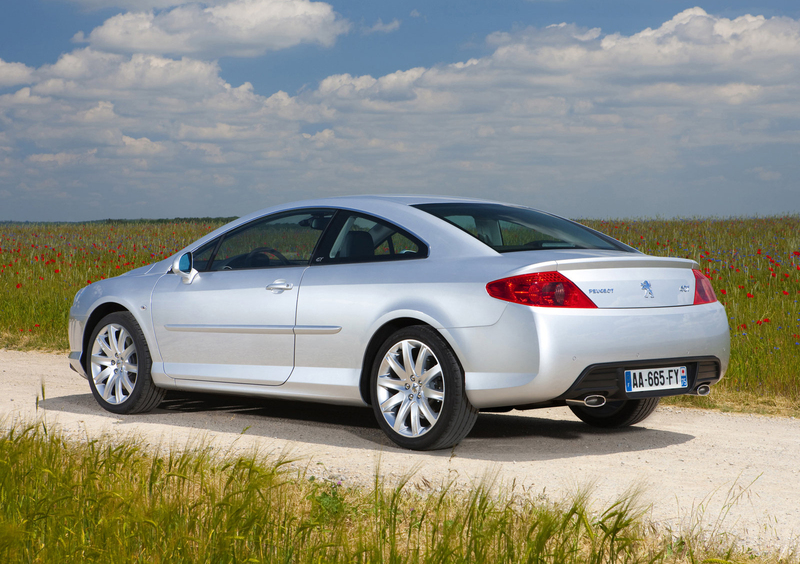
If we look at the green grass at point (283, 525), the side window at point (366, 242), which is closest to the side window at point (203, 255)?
the side window at point (366, 242)

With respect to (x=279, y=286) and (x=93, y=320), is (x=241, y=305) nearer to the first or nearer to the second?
(x=279, y=286)

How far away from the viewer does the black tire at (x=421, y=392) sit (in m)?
5.21

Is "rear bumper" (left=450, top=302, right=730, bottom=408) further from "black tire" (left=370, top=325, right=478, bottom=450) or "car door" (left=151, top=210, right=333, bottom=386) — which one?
"car door" (left=151, top=210, right=333, bottom=386)

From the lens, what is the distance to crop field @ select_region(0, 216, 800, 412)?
8273mm

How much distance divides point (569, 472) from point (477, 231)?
162cm

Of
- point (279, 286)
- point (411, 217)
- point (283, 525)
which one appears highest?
point (411, 217)

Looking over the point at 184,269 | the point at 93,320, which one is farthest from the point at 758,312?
the point at 93,320

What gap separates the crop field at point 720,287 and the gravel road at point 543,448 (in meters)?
1.06

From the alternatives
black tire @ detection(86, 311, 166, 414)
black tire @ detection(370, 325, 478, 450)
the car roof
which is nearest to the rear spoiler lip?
the car roof

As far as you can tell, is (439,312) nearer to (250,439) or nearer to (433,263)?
(433,263)

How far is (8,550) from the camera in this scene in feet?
9.68

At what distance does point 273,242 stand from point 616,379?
3041 mm

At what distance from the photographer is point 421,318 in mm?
5309

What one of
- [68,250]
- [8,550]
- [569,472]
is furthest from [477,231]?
[68,250]
